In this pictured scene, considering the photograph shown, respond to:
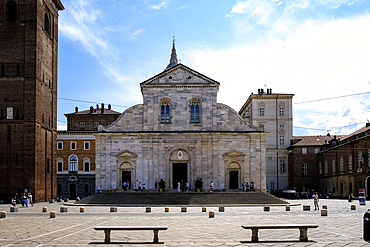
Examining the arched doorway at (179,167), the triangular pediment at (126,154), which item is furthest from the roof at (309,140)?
the triangular pediment at (126,154)

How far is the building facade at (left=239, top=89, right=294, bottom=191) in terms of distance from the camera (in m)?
72.0

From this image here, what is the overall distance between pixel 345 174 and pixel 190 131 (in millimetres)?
23267

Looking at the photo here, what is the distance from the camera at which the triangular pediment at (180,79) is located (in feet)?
165

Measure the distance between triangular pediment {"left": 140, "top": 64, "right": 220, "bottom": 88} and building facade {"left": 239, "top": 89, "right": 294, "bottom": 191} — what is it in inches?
910

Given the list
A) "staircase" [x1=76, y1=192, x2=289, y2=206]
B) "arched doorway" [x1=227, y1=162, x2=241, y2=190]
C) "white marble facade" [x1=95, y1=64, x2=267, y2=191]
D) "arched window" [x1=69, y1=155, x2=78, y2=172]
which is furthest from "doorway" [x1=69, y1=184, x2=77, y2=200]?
"arched doorway" [x1=227, y1=162, x2=241, y2=190]

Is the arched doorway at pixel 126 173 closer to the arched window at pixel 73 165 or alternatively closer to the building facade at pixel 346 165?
the arched window at pixel 73 165

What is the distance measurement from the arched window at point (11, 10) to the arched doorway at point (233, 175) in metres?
27.9

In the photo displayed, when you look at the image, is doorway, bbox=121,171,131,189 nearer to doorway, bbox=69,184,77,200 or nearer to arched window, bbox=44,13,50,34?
arched window, bbox=44,13,50,34

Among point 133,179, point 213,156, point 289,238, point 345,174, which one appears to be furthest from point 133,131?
point 289,238

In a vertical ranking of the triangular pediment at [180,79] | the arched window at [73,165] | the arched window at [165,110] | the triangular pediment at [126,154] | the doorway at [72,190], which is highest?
the triangular pediment at [180,79]

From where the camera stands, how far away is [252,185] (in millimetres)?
47656

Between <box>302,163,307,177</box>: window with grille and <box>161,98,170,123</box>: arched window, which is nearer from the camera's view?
<box>161,98,170,123</box>: arched window

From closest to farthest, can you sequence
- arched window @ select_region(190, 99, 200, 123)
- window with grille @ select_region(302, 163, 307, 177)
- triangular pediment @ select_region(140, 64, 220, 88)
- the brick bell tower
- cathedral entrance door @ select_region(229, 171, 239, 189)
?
the brick bell tower → cathedral entrance door @ select_region(229, 171, 239, 189) → triangular pediment @ select_region(140, 64, 220, 88) → arched window @ select_region(190, 99, 200, 123) → window with grille @ select_region(302, 163, 307, 177)

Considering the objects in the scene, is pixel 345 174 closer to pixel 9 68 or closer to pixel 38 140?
pixel 38 140
